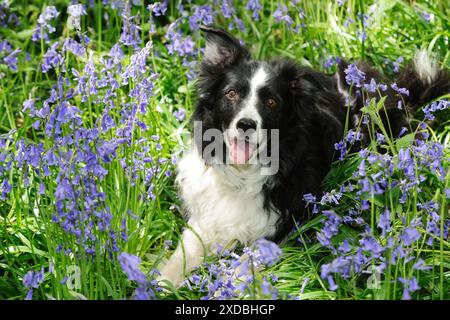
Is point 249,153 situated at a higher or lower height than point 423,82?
lower

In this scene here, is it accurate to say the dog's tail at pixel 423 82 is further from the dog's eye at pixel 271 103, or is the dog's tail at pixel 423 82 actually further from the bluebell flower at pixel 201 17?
the bluebell flower at pixel 201 17

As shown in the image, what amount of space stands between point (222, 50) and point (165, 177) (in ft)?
2.83

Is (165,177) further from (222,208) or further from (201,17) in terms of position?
(201,17)

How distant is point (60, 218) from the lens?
10.0 feet

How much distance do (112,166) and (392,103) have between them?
1.91 metres

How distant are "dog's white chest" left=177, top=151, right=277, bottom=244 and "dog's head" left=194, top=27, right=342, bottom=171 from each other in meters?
0.13

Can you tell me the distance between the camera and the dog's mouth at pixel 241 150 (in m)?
3.96

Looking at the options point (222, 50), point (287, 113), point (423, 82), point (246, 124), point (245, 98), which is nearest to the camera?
point (246, 124)

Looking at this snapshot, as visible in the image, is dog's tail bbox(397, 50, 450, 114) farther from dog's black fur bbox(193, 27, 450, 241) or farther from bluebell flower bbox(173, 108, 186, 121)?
bluebell flower bbox(173, 108, 186, 121)

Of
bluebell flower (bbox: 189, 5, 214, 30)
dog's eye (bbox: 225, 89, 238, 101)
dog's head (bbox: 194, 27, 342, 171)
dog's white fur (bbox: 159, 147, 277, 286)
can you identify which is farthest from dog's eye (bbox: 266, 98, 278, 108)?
bluebell flower (bbox: 189, 5, 214, 30)

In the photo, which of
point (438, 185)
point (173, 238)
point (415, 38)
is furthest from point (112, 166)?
point (415, 38)

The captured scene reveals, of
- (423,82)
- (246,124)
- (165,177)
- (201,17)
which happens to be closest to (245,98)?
(246,124)

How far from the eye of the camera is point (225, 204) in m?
4.23

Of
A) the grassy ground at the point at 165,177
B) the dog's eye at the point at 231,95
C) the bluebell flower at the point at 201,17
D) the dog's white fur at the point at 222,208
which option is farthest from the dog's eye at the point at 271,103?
the bluebell flower at the point at 201,17
